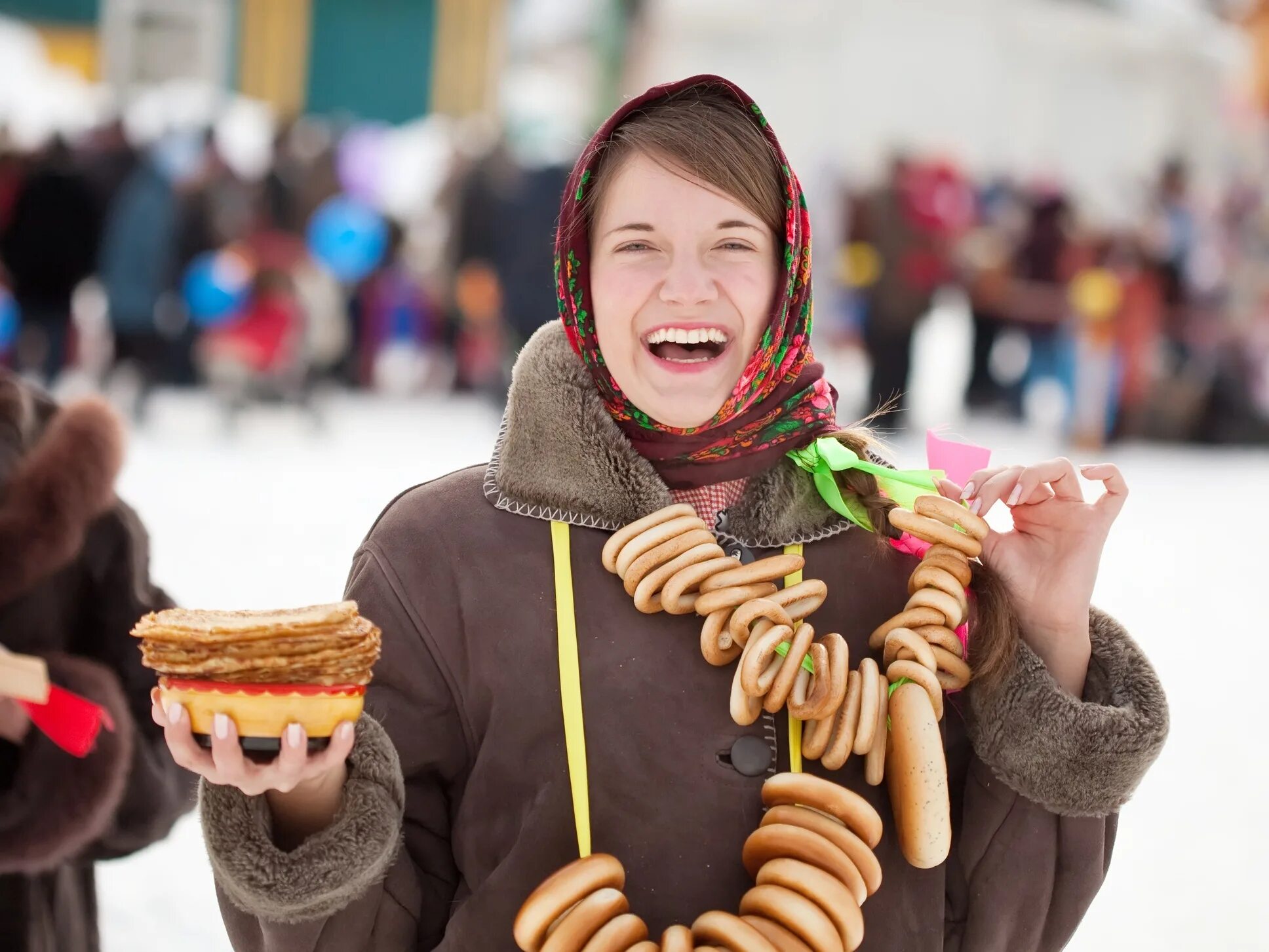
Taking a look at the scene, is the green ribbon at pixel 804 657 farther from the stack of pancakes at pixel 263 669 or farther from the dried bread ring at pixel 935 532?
the stack of pancakes at pixel 263 669

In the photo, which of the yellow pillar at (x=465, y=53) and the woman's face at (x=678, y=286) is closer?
the woman's face at (x=678, y=286)

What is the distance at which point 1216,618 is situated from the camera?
596cm

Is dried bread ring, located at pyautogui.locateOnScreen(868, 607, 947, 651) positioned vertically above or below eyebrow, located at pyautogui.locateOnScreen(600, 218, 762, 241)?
below

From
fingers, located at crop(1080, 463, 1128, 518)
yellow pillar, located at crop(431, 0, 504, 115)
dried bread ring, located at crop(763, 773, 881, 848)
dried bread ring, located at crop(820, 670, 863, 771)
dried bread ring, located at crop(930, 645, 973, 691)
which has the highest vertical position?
yellow pillar, located at crop(431, 0, 504, 115)

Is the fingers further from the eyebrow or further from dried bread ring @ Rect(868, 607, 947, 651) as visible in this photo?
the eyebrow

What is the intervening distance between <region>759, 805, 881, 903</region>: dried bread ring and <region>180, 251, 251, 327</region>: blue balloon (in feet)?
28.5

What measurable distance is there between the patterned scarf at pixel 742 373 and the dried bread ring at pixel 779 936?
1.67 ft

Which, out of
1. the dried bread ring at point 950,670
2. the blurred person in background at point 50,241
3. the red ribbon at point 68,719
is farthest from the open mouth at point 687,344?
the blurred person in background at point 50,241

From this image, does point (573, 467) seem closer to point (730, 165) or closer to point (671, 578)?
point (671, 578)

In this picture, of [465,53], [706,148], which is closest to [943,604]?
[706,148]

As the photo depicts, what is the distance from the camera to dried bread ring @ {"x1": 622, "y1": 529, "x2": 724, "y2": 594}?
1520mm

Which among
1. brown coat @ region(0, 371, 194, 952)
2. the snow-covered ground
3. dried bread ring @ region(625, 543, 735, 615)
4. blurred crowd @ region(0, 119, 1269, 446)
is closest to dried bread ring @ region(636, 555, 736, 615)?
dried bread ring @ region(625, 543, 735, 615)

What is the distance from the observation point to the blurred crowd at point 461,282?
9.42 metres

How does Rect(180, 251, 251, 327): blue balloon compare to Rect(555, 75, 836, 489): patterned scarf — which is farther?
Rect(180, 251, 251, 327): blue balloon
